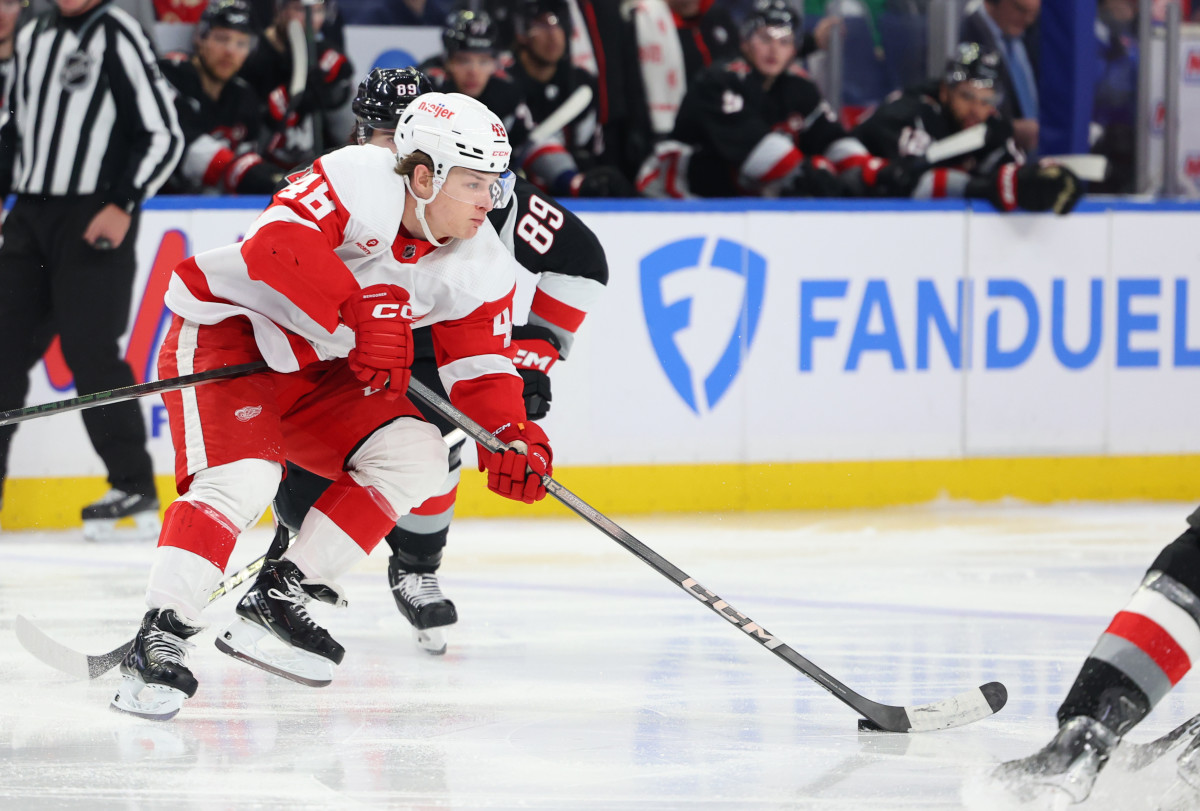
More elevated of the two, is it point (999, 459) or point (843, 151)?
point (843, 151)

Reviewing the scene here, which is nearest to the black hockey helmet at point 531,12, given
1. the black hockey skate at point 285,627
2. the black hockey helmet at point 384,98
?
the black hockey helmet at point 384,98

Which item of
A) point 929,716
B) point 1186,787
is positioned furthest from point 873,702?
point 1186,787

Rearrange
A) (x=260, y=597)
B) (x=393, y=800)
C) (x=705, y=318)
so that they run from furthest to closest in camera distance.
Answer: (x=705, y=318)
(x=260, y=597)
(x=393, y=800)

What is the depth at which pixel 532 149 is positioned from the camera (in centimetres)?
525

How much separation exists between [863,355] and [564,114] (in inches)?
50.7

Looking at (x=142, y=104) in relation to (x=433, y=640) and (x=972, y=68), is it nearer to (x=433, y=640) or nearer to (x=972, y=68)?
(x=433, y=640)

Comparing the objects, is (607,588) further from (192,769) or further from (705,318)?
(192,769)

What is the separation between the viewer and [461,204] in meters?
2.64

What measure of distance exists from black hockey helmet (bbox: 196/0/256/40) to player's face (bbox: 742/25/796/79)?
5.43 feet

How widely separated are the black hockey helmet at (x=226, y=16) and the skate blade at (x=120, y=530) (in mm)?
1531

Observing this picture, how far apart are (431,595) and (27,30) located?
7.64 ft

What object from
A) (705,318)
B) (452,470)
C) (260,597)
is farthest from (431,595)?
(705,318)

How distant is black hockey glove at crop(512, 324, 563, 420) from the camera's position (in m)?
3.19

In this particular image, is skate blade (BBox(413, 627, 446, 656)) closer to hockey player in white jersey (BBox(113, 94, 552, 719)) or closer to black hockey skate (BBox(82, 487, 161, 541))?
hockey player in white jersey (BBox(113, 94, 552, 719))
